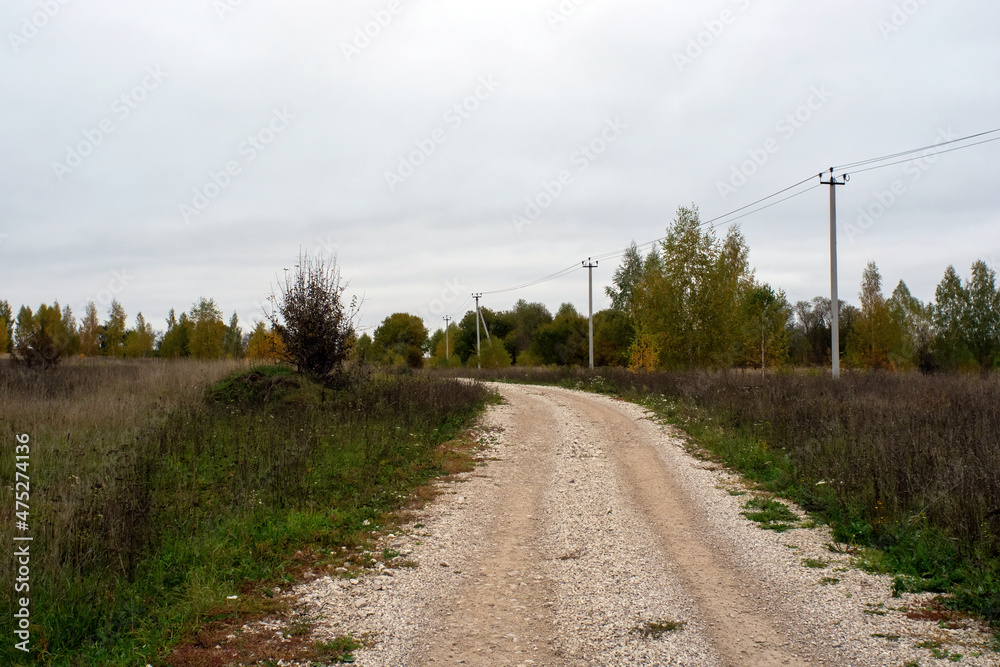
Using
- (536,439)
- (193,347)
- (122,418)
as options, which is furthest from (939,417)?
(193,347)

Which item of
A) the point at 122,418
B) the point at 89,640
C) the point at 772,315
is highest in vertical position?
the point at 772,315

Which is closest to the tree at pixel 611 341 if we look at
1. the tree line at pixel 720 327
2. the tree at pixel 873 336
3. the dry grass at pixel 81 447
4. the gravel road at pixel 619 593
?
the tree line at pixel 720 327

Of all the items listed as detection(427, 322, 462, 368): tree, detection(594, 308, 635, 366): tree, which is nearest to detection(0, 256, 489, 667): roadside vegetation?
detection(594, 308, 635, 366): tree

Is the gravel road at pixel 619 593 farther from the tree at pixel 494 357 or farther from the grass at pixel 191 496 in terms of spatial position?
the tree at pixel 494 357

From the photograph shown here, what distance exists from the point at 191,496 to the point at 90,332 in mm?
46836

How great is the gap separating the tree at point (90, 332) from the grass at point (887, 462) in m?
43.1

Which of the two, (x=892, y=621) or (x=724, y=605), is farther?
(x=724, y=605)

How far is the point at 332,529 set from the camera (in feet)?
24.9

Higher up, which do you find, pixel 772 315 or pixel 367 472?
pixel 772 315

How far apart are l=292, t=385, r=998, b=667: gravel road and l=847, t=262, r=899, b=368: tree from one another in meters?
38.8

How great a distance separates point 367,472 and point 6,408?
25.8 ft

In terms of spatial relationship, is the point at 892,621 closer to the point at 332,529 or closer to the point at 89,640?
the point at 332,529

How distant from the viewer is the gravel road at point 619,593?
182 inches

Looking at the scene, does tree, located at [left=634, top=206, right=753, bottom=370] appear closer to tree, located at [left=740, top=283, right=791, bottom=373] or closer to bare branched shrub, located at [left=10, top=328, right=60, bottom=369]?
tree, located at [left=740, top=283, right=791, bottom=373]
